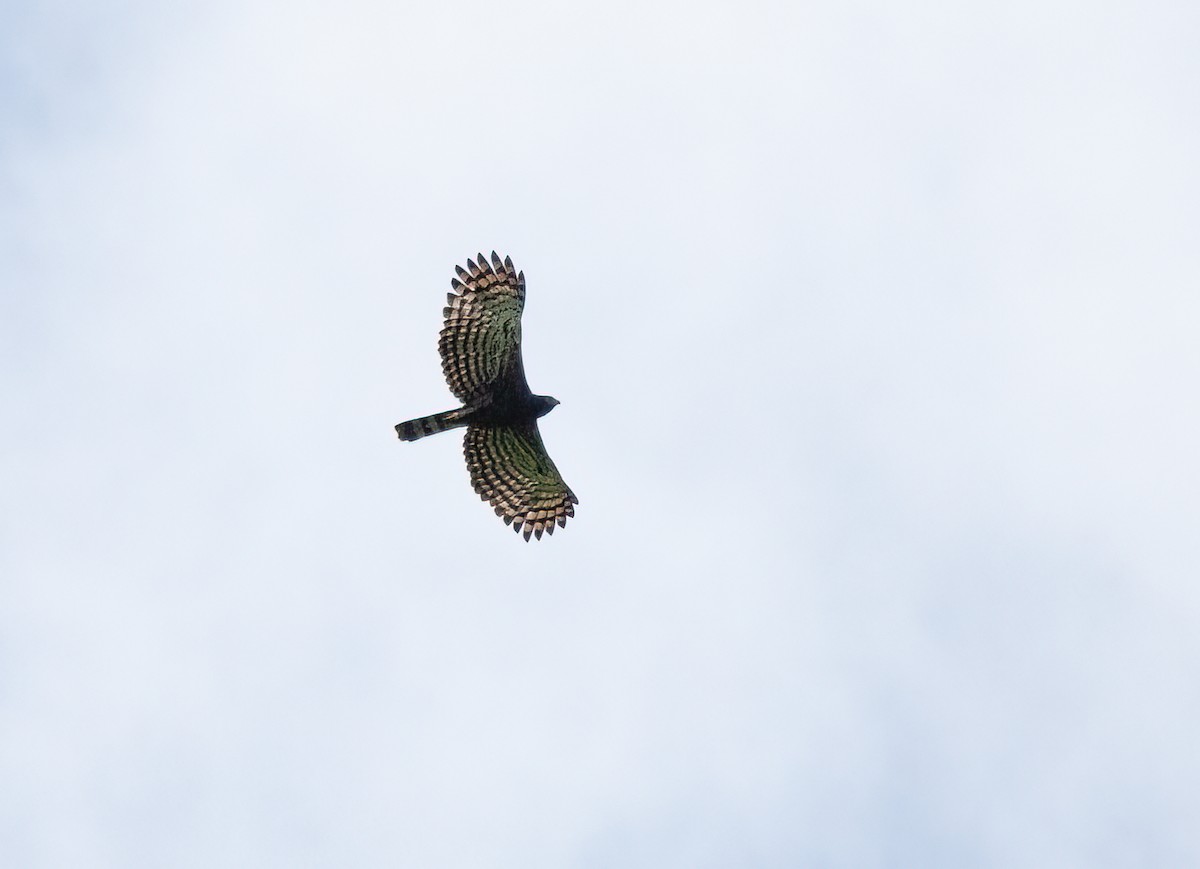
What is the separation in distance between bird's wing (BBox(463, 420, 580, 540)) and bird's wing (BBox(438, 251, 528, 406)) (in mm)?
871

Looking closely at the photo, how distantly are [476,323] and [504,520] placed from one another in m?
3.47

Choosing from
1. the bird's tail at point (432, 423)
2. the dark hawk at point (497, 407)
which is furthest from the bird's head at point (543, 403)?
the bird's tail at point (432, 423)

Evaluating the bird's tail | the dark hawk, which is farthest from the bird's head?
the bird's tail

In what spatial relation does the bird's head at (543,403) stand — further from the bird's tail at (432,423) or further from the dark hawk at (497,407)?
the bird's tail at (432,423)

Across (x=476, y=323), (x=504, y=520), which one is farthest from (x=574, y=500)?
(x=476, y=323)

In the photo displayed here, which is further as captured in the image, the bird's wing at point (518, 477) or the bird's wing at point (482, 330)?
the bird's wing at point (518, 477)

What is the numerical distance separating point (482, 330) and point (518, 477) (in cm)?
284

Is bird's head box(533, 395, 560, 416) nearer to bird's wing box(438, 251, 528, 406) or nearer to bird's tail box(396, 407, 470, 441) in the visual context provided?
bird's wing box(438, 251, 528, 406)

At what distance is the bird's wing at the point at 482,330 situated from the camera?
32.4 meters

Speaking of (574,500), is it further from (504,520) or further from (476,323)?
(476,323)

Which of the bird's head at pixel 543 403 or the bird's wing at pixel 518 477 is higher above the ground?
the bird's head at pixel 543 403

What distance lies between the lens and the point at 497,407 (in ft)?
110

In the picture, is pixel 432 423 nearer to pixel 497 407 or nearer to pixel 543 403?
pixel 497 407

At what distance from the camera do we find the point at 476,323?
3269cm
